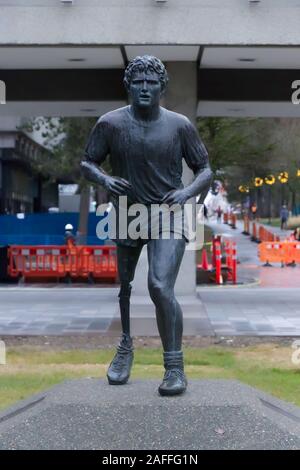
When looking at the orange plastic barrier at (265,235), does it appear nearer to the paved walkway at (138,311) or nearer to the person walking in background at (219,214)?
the paved walkway at (138,311)

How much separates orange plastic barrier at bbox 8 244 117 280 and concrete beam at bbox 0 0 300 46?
8.32m

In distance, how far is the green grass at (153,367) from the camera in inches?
330

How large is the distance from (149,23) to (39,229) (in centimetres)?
1736

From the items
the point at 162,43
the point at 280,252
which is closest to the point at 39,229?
the point at 280,252

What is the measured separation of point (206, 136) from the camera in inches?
926

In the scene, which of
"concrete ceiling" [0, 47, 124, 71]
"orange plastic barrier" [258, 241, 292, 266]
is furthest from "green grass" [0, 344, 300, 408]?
"orange plastic barrier" [258, 241, 292, 266]

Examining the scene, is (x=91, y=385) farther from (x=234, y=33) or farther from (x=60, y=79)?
(x=60, y=79)

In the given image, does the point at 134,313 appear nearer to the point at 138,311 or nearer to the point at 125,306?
the point at 138,311

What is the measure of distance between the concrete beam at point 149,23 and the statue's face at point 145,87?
22.9 feet

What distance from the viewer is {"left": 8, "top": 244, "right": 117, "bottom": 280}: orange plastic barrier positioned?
20.3 metres

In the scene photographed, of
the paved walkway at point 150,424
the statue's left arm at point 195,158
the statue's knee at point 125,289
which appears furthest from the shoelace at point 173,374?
the statue's left arm at point 195,158

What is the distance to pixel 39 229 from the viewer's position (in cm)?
2917

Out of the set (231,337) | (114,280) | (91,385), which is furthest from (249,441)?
(114,280)
